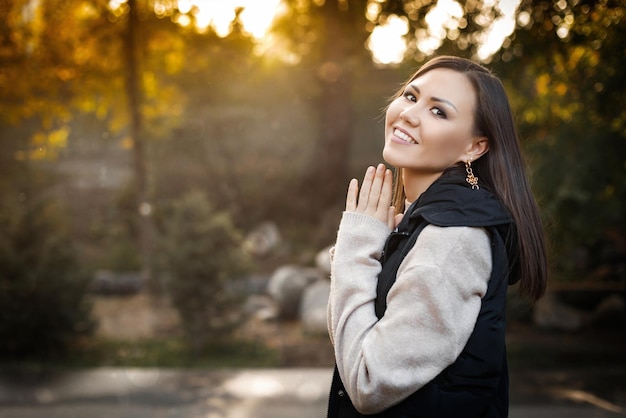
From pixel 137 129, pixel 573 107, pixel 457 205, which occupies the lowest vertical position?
pixel 457 205

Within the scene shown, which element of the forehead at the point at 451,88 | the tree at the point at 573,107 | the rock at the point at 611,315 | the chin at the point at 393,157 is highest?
the tree at the point at 573,107

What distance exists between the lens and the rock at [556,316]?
7.50m

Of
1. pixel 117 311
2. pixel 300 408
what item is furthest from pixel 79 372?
pixel 117 311

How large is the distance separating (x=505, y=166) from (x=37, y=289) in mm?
5597

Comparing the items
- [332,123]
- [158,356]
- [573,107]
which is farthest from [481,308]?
[332,123]

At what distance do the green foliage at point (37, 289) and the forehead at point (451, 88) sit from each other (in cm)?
547

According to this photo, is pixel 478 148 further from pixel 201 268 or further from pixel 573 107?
pixel 201 268

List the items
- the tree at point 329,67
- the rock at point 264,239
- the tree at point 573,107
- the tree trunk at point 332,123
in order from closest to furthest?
the tree at point 573,107
the tree at point 329,67
the tree trunk at point 332,123
the rock at point 264,239

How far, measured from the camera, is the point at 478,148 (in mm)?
1560

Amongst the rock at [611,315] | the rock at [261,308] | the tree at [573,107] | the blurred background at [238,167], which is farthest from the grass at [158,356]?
the rock at [611,315]

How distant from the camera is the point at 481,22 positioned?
4.92 meters

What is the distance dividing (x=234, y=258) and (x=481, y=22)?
3080 millimetres

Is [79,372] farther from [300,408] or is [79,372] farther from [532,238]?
[532,238]

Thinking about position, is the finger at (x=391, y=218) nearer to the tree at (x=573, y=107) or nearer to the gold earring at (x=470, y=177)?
the gold earring at (x=470, y=177)
